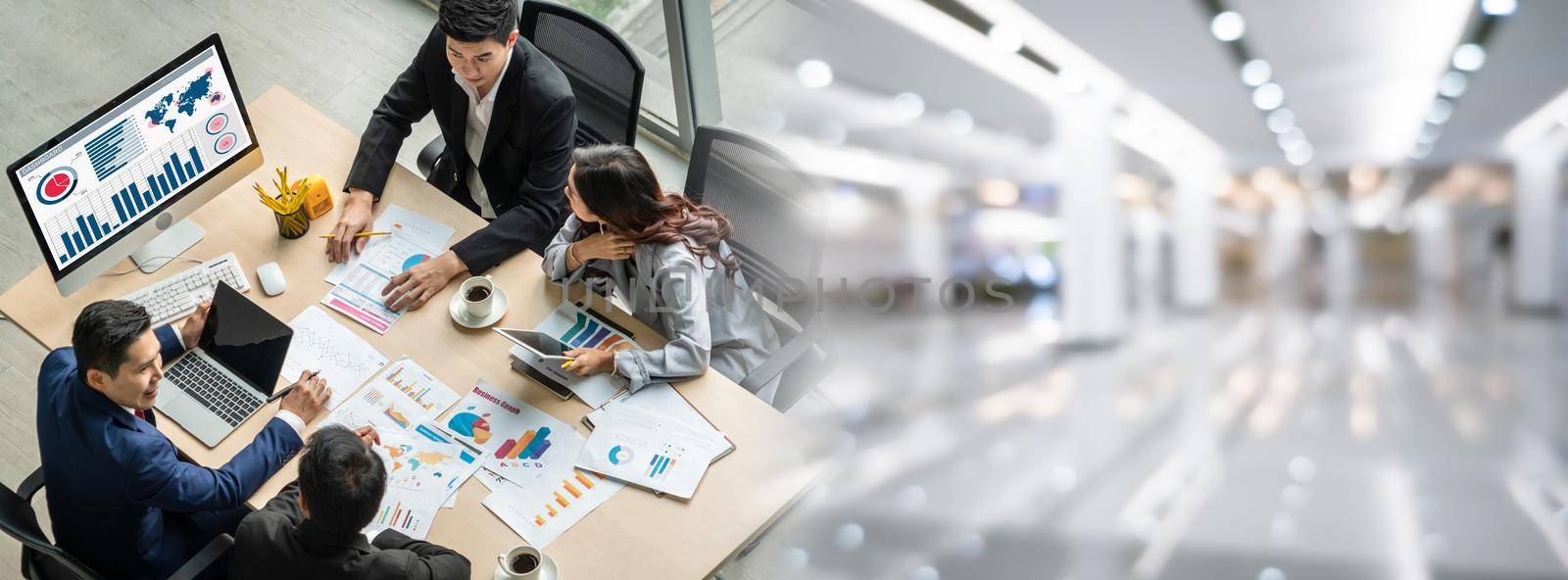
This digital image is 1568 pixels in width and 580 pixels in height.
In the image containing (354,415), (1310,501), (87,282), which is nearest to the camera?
(1310,501)

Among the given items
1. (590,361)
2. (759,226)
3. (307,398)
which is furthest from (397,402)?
(759,226)

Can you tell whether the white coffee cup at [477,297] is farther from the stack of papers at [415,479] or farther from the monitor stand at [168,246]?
the monitor stand at [168,246]

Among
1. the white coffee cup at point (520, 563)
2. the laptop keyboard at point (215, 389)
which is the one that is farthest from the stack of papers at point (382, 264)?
the white coffee cup at point (520, 563)

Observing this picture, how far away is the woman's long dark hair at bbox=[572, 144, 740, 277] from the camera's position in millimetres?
1939

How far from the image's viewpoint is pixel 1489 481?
0.78 metres

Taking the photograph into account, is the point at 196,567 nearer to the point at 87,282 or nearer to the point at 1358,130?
the point at 87,282

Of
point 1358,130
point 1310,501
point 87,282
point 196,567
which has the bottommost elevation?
point 196,567

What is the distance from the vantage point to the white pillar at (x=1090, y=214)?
0.64m

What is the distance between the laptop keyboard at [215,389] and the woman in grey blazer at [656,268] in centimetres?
66

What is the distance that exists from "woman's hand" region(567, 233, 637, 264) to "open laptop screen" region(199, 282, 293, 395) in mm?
614

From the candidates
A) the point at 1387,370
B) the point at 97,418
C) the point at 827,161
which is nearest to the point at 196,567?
the point at 97,418

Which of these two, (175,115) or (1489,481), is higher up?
(1489,481)

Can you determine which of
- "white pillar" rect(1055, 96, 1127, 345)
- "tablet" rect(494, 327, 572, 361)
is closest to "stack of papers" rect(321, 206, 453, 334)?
"tablet" rect(494, 327, 572, 361)

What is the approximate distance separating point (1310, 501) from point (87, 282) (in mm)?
2333
